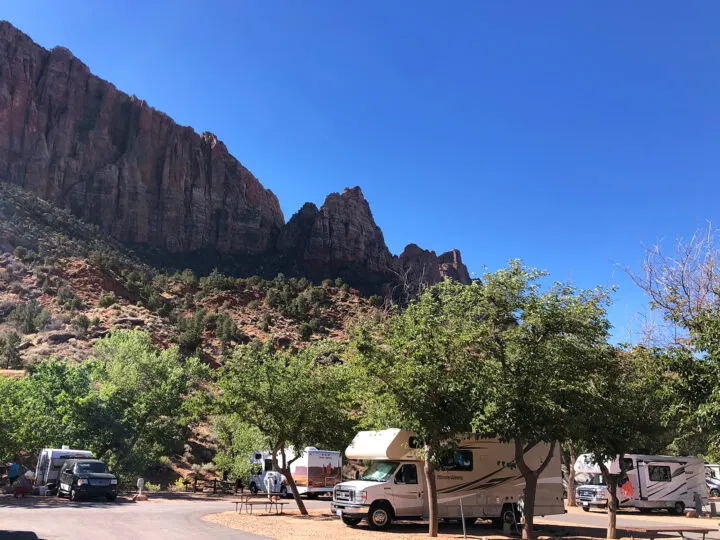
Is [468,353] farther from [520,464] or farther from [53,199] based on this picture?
[53,199]

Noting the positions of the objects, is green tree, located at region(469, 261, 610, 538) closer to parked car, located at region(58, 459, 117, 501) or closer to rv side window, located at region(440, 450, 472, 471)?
rv side window, located at region(440, 450, 472, 471)

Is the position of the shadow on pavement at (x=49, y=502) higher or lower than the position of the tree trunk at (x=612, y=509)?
lower

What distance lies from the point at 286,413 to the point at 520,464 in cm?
962

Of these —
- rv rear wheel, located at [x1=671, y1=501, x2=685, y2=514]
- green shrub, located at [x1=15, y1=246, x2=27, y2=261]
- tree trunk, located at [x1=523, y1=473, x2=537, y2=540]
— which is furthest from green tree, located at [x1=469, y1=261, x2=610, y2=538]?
green shrub, located at [x1=15, y1=246, x2=27, y2=261]

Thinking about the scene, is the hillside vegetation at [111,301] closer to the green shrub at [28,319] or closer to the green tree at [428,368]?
the green shrub at [28,319]

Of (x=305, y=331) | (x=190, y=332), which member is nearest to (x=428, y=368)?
(x=190, y=332)

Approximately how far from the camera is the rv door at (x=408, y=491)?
62.5 ft

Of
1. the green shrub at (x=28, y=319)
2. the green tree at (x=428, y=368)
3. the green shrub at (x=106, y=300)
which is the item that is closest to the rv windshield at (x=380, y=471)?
the green tree at (x=428, y=368)

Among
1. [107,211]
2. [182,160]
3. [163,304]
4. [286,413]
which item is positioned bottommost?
[286,413]

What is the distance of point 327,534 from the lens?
16.8 metres

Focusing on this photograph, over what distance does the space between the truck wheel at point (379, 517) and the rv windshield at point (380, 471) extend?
0.85 m

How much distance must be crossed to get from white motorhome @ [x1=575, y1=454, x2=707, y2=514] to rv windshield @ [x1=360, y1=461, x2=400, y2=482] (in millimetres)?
14246

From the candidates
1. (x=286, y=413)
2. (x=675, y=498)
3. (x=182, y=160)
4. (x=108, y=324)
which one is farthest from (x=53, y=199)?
(x=675, y=498)

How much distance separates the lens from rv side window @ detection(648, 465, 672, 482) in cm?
2997
